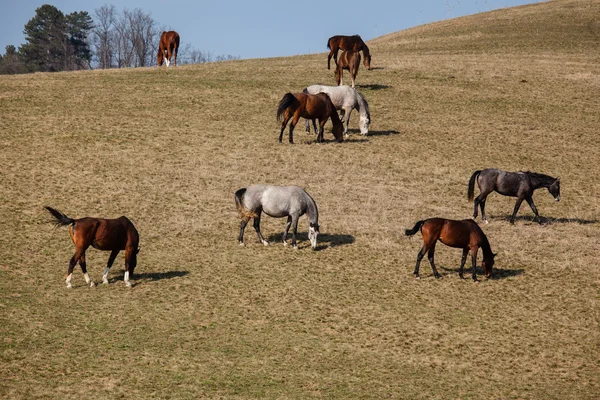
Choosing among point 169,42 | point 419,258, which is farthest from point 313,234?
point 169,42

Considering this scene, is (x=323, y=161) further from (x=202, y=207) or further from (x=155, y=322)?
(x=155, y=322)

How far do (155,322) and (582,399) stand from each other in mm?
9428

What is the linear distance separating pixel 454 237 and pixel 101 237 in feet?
31.0

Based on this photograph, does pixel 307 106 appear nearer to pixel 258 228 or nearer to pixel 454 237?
pixel 258 228

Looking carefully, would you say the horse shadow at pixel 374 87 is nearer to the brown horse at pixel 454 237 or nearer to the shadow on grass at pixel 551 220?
the shadow on grass at pixel 551 220

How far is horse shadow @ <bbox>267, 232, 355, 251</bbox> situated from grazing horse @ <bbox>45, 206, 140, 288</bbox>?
5.59m

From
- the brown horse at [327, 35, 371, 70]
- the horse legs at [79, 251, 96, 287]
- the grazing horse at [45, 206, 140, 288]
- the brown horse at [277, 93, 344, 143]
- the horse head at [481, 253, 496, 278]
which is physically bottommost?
the horse head at [481, 253, 496, 278]

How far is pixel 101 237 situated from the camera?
18562 millimetres

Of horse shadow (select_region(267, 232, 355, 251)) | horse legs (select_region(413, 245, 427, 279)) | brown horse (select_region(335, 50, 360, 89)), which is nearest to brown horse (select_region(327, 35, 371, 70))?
brown horse (select_region(335, 50, 360, 89))

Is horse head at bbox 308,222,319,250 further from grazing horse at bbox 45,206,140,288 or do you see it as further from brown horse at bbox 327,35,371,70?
brown horse at bbox 327,35,371,70

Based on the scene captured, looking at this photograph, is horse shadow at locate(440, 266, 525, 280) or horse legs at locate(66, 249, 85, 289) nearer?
horse legs at locate(66, 249, 85, 289)

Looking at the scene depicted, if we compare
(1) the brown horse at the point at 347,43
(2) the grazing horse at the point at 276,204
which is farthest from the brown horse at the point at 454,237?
(1) the brown horse at the point at 347,43

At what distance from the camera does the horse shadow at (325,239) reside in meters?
23.0

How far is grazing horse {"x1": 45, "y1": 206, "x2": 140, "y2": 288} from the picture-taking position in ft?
60.5
